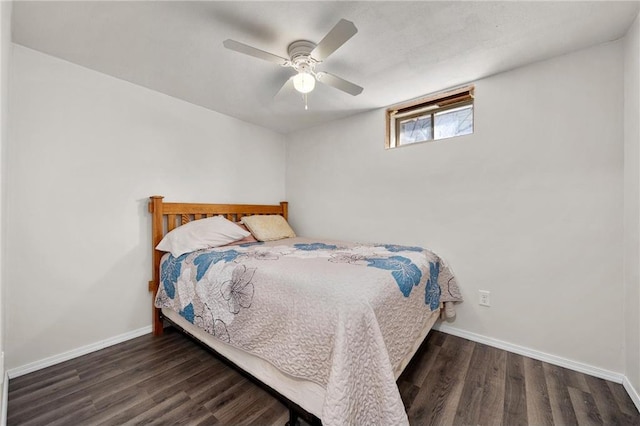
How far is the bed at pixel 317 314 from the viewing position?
111 centimetres

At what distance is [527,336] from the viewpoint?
1.99m

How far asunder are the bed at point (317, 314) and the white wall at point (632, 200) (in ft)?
3.20

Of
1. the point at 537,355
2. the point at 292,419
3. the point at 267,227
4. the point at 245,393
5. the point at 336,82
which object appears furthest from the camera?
the point at 267,227

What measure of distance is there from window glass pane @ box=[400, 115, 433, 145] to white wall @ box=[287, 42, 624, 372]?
0.63 feet

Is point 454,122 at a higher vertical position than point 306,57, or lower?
lower

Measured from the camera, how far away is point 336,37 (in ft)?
4.51

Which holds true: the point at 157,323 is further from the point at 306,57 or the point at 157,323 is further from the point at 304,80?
the point at 306,57

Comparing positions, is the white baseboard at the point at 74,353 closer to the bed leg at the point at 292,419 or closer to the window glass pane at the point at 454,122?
the bed leg at the point at 292,419

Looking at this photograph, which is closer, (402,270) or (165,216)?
(402,270)

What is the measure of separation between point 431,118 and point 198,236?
8.11ft

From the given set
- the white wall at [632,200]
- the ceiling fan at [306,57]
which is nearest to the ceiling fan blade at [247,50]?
the ceiling fan at [306,57]

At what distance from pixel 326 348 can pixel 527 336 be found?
1.81m

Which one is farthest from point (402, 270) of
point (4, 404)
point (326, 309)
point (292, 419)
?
point (4, 404)

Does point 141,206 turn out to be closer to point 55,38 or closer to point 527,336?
point 55,38
